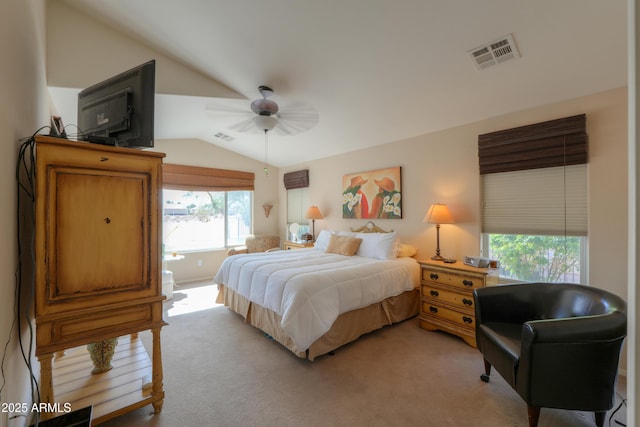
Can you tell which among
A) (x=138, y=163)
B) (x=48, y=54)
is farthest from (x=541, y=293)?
(x=48, y=54)

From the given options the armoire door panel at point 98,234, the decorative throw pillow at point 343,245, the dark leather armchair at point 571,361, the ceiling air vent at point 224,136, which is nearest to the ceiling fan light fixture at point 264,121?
the armoire door panel at point 98,234

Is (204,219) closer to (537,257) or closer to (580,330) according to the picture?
(537,257)

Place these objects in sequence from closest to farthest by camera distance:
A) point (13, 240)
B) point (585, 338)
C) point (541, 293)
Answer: point (13, 240)
point (585, 338)
point (541, 293)

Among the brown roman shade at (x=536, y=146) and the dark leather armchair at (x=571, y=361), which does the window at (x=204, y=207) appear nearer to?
the brown roman shade at (x=536, y=146)

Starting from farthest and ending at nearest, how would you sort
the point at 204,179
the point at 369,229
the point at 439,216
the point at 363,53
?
the point at 204,179
the point at 369,229
the point at 439,216
the point at 363,53

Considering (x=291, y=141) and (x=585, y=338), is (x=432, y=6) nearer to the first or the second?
(x=585, y=338)

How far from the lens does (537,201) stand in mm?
2648

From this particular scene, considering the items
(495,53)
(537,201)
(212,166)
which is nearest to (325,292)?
(537,201)

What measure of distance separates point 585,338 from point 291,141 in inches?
168

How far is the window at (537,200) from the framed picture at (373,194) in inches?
46.0

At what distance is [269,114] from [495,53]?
6.54 ft

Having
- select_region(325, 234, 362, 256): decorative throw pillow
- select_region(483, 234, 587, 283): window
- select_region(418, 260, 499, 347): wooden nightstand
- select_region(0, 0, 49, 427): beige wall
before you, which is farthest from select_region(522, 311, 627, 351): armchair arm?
select_region(0, 0, 49, 427): beige wall

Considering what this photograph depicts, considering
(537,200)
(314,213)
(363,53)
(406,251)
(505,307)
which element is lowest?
(505,307)

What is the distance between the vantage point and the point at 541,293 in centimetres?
207
